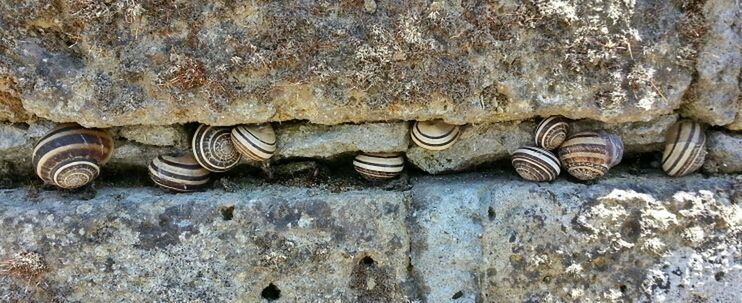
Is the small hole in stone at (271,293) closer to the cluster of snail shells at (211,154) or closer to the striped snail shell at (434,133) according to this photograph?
the cluster of snail shells at (211,154)

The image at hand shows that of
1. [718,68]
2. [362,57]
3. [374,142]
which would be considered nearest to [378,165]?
[374,142]

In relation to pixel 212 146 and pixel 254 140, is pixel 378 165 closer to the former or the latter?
pixel 254 140

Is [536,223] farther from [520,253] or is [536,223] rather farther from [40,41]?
[40,41]

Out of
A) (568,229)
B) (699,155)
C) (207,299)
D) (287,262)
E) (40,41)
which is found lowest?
(207,299)

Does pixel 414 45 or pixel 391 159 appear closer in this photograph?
pixel 414 45

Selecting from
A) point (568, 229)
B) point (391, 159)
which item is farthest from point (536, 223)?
point (391, 159)

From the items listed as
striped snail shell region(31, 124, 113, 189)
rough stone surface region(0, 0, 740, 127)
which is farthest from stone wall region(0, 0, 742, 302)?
striped snail shell region(31, 124, 113, 189)
